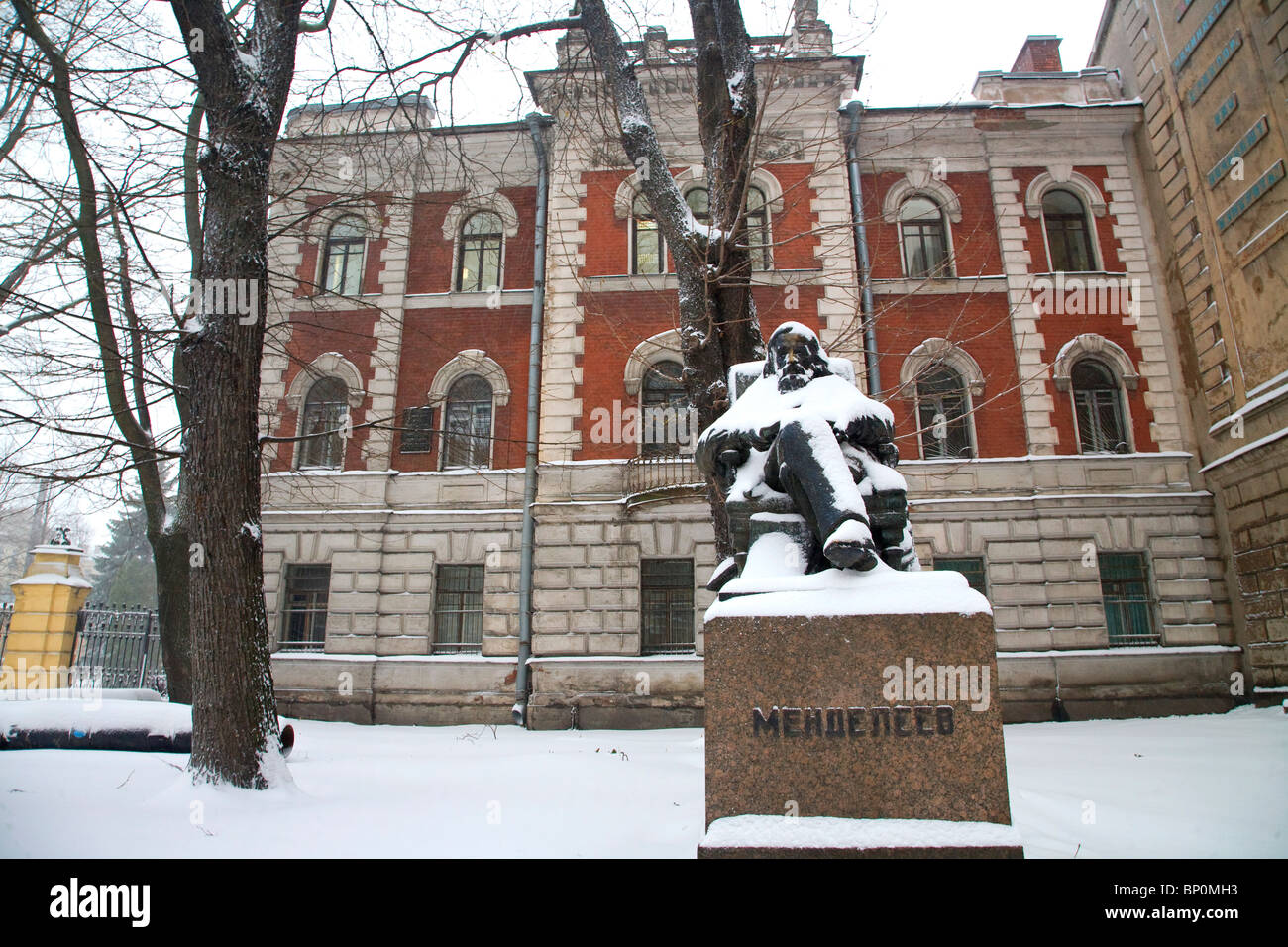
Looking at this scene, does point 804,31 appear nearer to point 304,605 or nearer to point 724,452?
point 724,452

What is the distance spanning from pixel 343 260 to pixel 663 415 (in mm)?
8215

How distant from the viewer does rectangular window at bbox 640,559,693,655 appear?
12.7 m

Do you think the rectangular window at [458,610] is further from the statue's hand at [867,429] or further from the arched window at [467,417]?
the statue's hand at [867,429]

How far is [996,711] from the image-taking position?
9.57ft

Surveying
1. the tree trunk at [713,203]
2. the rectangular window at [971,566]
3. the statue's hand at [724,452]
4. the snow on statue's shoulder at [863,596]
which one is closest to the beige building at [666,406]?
the rectangular window at [971,566]

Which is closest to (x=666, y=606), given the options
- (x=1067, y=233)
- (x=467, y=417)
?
(x=467, y=417)

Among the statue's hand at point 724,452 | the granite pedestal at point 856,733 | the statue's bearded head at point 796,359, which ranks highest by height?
the statue's bearded head at point 796,359

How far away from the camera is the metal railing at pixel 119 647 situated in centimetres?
1325

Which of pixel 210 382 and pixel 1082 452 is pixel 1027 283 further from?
pixel 210 382

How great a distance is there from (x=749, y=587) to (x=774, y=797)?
920 mm

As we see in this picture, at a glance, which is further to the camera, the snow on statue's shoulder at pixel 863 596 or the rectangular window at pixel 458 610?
the rectangular window at pixel 458 610

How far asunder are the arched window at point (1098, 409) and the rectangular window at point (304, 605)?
15.0m

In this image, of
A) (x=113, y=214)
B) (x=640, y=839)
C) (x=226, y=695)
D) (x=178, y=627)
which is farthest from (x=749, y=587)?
(x=178, y=627)

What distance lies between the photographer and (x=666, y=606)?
42.4 feet
